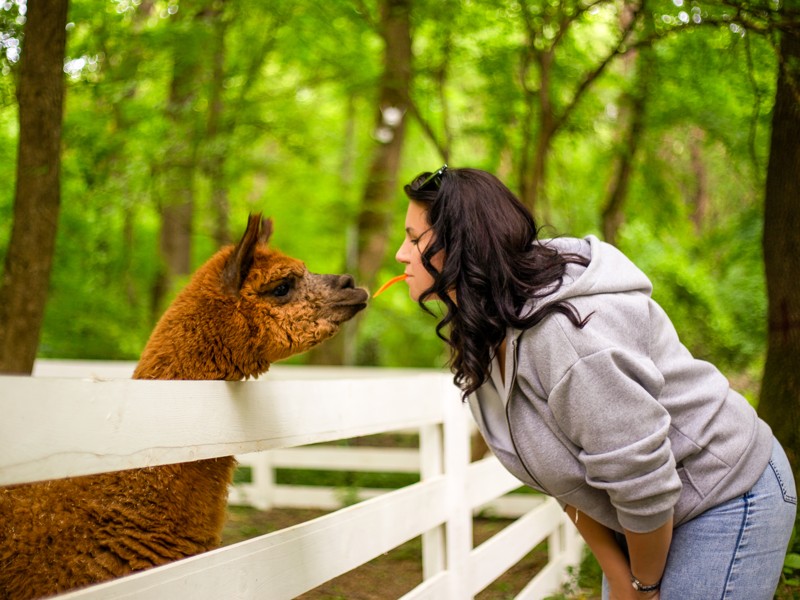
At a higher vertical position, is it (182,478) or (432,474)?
(182,478)

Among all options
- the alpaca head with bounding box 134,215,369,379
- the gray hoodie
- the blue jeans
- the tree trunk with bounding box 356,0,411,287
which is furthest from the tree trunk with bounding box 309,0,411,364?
the blue jeans

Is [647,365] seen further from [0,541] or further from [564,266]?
[0,541]

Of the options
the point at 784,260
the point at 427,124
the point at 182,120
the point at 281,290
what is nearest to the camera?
the point at 281,290

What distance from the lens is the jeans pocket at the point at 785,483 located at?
2.26 metres

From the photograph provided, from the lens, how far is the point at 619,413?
6.43ft

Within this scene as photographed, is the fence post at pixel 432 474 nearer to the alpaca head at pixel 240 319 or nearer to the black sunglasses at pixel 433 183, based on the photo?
the alpaca head at pixel 240 319

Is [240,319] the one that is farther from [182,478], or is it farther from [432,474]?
[432,474]

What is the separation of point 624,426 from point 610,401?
66 millimetres

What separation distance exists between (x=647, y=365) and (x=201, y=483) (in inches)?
52.6

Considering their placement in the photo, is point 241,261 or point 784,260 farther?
point 784,260

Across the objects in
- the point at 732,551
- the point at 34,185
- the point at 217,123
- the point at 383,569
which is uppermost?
the point at 217,123

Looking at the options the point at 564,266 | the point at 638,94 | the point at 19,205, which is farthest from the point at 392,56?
the point at 564,266

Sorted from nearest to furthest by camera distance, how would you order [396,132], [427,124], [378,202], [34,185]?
[34,185], [427,124], [378,202], [396,132]

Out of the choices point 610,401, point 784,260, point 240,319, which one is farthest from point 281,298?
point 784,260
